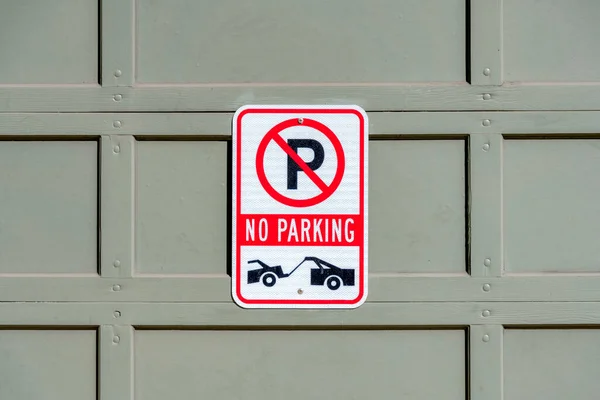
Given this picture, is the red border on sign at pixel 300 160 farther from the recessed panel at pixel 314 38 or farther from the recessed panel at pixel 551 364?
the recessed panel at pixel 551 364

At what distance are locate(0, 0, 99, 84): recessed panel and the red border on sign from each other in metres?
0.53

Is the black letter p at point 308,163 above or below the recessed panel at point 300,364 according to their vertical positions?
above

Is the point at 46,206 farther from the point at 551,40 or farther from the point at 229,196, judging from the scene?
the point at 551,40

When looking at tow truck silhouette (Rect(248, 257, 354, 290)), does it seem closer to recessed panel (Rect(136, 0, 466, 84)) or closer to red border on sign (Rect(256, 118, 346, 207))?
red border on sign (Rect(256, 118, 346, 207))

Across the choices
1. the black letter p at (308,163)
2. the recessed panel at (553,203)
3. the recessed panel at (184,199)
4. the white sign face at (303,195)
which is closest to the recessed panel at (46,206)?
the recessed panel at (184,199)

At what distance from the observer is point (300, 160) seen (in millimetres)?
1654

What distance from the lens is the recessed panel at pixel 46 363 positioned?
168cm

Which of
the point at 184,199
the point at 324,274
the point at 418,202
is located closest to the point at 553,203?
the point at 418,202

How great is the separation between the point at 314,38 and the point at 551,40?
66 centimetres

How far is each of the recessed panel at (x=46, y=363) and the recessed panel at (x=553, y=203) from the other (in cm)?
125

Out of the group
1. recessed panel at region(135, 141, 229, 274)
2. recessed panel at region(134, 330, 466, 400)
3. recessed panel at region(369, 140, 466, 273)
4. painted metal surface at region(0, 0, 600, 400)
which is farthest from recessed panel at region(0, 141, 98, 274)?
recessed panel at region(369, 140, 466, 273)

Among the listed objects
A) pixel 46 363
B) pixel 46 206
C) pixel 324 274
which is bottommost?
pixel 46 363

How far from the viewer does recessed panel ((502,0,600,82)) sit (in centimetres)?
165

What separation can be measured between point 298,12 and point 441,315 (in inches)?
36.9
